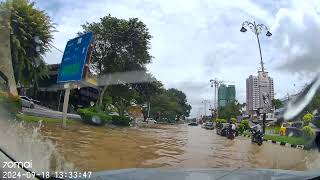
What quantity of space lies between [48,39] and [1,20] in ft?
1.63

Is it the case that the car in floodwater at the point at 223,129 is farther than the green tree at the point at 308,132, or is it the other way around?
the car in floodwater at the point at 223,129

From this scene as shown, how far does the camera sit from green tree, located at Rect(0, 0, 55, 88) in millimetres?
3631

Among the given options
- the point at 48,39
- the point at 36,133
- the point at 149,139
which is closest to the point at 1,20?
the point at 48,39

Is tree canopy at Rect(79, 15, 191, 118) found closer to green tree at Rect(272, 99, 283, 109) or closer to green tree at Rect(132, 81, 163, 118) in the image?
green tree at Rect(132, 81, 163, 118)

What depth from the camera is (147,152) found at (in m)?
5.12

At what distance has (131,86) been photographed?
423 cm

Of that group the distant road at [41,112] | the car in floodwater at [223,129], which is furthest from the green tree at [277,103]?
the car in floodwater at [223,129]

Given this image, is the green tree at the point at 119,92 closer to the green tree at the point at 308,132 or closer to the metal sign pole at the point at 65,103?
the metal sign pole at the point at 65,103

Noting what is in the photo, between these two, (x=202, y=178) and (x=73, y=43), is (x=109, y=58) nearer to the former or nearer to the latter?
(x=73, y=43)

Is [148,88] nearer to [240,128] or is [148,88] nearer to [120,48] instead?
[120,48]

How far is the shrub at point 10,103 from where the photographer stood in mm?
3711

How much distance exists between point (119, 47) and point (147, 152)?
1.62m

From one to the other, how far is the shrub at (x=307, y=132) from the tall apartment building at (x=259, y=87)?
1.51 ft

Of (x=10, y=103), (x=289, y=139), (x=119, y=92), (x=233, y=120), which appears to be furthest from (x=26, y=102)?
(x=233, y=120)
